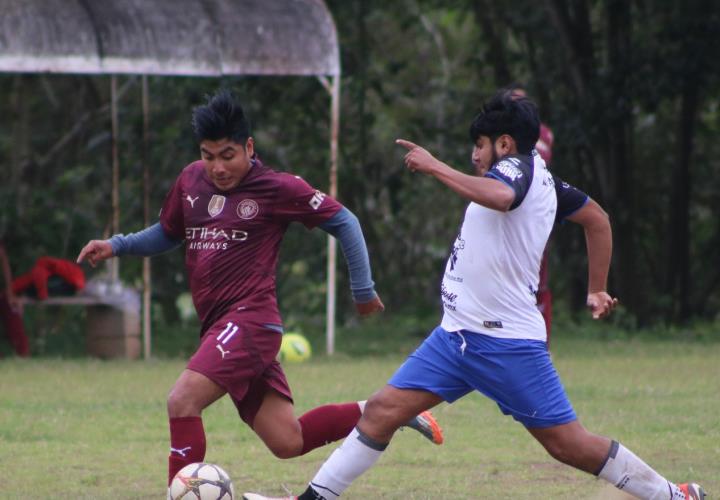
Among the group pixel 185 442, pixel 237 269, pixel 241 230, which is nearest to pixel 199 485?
pixel 185 442

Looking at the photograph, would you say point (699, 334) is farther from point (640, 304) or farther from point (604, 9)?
point (604, 9)

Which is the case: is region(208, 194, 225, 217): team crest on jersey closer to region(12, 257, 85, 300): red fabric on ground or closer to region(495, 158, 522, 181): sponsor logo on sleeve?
region(495, 158, 522, 181): sponsor logo on sleeve

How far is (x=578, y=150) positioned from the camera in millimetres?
17141

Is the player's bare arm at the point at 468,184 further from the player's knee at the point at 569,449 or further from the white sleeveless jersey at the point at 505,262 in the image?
the player's knee at the point at 569,449

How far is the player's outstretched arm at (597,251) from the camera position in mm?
5895

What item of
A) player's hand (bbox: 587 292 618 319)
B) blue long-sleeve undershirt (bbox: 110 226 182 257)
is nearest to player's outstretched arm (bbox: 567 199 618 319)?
player's hand (bbox: 587 292 618 319)

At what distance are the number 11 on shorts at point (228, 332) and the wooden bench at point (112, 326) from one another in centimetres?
764

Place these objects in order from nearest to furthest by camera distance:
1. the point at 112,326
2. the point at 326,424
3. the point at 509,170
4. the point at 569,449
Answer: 1. the point at 509,170
2. the point at 569,449
3. the point at 326,424
4. the point at 112,326

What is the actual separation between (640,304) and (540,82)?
10.0 ft

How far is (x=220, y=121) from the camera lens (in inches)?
235

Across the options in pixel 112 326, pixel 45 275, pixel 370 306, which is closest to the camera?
pixel 370 306

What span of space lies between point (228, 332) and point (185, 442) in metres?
0.50

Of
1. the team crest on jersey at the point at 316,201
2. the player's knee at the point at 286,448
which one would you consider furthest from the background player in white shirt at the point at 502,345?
the team crest on jersey at the point at 316,201

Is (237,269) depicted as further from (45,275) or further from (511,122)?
(45,275)
